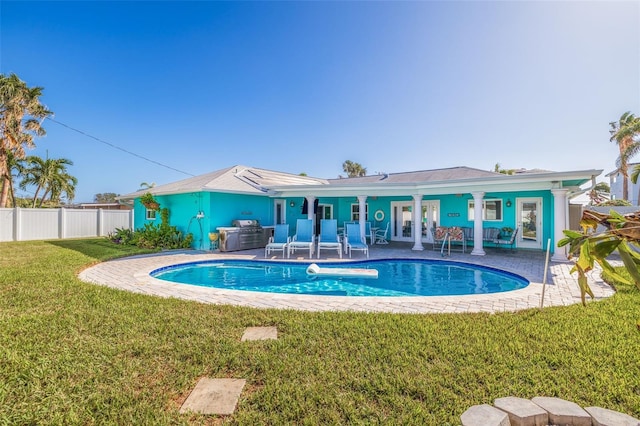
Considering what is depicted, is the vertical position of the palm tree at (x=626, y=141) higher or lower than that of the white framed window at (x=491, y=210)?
higher

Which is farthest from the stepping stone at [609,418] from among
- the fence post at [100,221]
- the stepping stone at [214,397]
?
the fence post at [100,221]

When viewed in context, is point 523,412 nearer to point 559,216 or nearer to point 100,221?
point 559,216

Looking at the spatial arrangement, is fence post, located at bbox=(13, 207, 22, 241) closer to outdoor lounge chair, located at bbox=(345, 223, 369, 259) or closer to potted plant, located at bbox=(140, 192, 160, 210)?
potted plant, located at bbox=(140, 192, 160, 210)

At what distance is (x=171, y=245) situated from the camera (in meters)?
13.4

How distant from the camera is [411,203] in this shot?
1602 cm

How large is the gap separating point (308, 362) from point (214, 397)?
3.24 feet

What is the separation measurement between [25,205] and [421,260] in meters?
34.5

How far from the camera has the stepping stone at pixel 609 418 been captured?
2250 millimetres

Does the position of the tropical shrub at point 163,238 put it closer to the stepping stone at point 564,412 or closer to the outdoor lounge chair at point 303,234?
the outdoor lounge chair at point 303,234

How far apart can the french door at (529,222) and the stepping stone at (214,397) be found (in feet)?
47.4

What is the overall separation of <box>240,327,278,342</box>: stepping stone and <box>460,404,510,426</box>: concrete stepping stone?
2300 mm

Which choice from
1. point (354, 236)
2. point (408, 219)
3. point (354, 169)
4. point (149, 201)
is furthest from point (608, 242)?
point (354, 169)

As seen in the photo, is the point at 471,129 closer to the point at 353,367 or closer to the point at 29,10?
the point at 353,367

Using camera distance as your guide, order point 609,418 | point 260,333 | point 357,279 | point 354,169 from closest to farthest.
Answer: point 609,418, point 260,333, point 357,279, point 354,169
